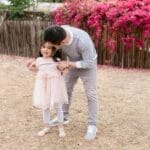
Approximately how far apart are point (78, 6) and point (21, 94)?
2.98 metres

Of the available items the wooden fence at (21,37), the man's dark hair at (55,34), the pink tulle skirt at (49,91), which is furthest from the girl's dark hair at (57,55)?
the wooden fence at (21,37)

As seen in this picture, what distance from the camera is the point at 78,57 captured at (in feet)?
16.9

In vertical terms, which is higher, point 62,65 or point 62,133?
point 62,65

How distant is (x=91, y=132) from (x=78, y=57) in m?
0.87

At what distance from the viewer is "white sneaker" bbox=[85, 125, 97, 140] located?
538 cm

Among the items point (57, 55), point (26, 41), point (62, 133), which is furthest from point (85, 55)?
point (26, 41)

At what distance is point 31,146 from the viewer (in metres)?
5.22

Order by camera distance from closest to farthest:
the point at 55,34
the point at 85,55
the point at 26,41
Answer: the point at 55,34, the point at 85,55, the point at 26,41

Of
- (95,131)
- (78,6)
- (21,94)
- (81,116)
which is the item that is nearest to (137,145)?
(95,131)

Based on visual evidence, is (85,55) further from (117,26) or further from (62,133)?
(117,26)

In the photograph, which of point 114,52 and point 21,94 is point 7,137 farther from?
point 114,52

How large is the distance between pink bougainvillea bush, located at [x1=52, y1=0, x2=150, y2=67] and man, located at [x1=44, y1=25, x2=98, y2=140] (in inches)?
150

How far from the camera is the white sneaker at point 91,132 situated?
538 cm

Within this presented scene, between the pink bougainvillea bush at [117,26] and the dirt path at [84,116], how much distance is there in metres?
0.78
